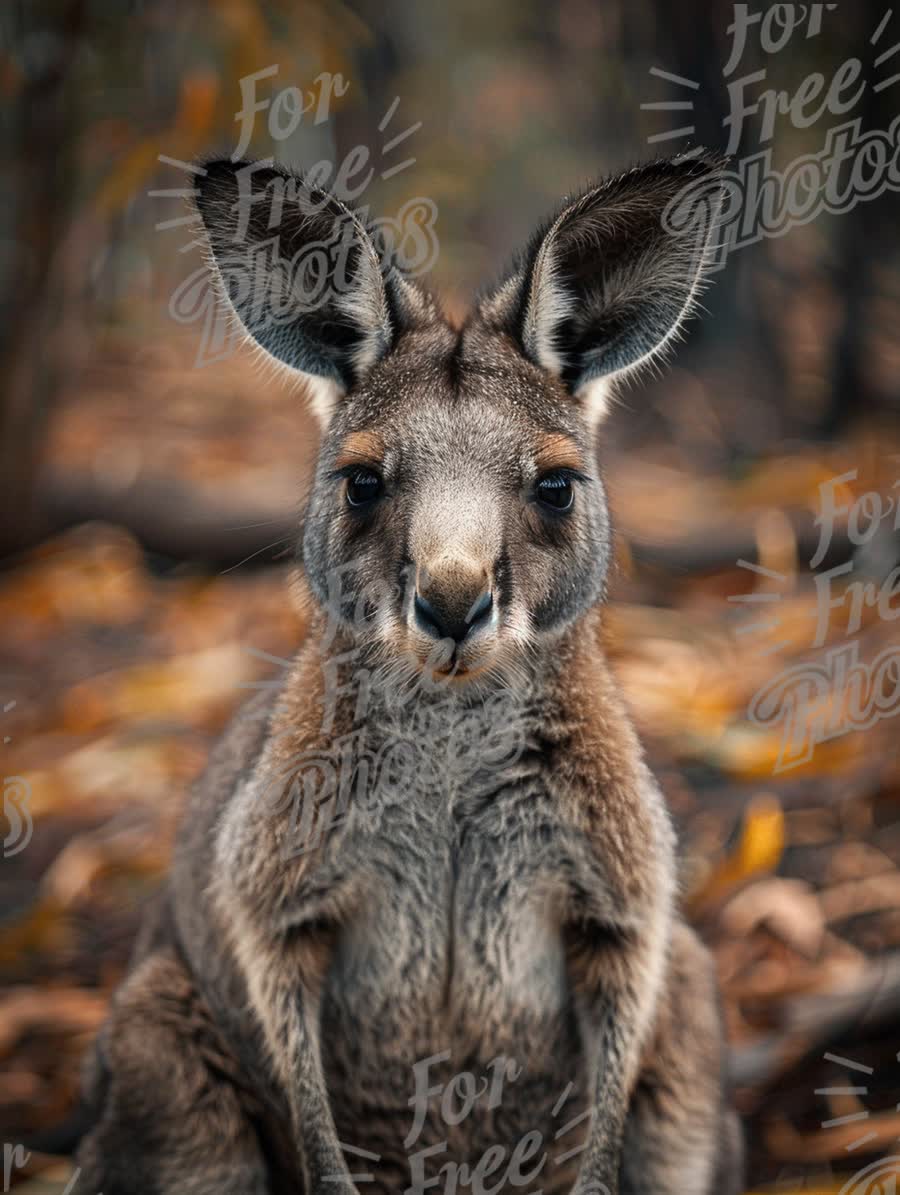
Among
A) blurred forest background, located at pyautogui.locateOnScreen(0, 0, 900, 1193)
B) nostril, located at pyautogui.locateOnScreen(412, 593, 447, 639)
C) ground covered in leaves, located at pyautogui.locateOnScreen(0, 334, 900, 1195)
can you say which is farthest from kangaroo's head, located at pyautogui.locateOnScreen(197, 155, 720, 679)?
ground covered in leaves, located at pyautogui.locateOnScreen(0, 334, 900, 1195)

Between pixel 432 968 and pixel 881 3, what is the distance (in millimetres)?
4096

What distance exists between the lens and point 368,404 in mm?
2416

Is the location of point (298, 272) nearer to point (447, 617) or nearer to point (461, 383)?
point (461, 383)

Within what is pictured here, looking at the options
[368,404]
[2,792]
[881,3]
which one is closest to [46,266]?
[2,792]

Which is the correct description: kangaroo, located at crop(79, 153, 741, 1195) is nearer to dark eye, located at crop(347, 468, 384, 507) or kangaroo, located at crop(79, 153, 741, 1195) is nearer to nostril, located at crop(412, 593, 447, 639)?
dark eye, located at crop(347, 468, 384, 507)

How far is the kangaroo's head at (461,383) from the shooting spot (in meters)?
2.18

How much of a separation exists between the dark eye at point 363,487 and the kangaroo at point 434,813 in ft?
0.03

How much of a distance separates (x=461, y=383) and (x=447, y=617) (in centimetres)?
50

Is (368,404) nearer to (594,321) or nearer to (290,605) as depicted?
(594,321)

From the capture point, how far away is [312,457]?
8.89 feet

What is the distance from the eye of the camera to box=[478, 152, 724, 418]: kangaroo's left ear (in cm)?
231

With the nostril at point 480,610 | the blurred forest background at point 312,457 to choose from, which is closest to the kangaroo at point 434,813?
the nostril at point 480,610

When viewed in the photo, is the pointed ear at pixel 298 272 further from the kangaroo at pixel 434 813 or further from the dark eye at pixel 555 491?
the dark eye at pixel 555 491

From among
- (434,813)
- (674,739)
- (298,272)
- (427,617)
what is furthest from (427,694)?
(674,739)
